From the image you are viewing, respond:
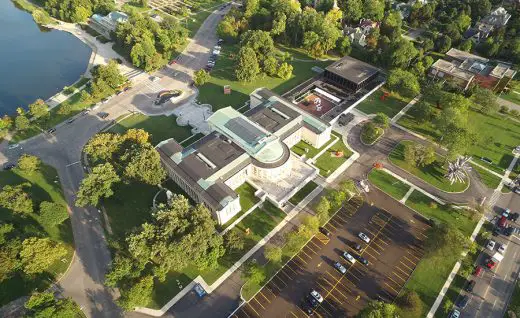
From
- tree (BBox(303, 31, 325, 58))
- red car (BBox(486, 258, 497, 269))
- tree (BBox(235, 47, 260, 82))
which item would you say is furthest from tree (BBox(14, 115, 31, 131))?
red car (BBox(486, 258, 497, 269))

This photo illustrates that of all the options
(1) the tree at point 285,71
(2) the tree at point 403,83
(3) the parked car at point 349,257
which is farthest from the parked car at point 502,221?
(1) the tree at point 285,71

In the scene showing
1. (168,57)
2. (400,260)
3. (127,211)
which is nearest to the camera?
(400,260)

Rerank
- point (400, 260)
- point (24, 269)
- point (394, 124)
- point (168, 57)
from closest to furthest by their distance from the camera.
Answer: point (24, 269) < point (400, 260) < point (394, 124) < point (168, 57)

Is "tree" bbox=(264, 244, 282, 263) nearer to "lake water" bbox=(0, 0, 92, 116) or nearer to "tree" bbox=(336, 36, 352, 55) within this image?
"tree" bbox=(336, 36, 352, 55)

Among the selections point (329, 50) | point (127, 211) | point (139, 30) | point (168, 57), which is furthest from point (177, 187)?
point (329, 50)

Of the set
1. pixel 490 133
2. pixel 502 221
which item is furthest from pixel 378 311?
pixel 490 133

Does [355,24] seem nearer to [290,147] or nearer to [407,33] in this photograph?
[407,33]

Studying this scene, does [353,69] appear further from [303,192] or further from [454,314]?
[454,314]
